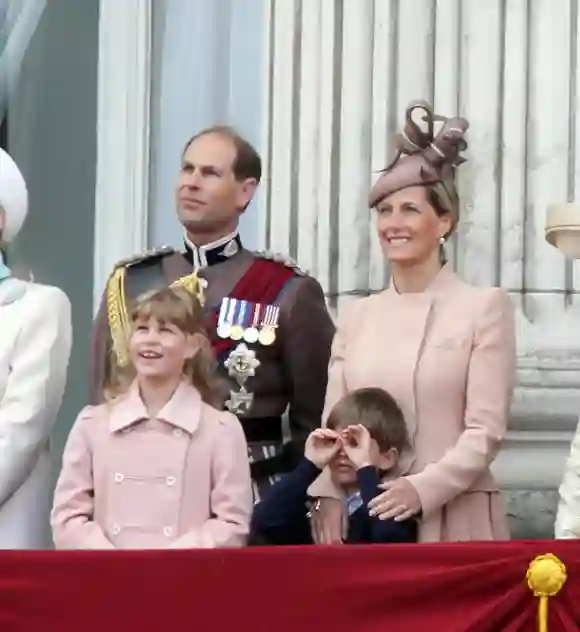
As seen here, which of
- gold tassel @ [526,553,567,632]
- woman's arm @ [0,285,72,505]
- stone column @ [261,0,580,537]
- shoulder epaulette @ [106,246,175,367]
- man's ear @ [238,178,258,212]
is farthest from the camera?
stone column @ [261,0,580,537]

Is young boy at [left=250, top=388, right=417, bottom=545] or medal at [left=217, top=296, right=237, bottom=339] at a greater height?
medal at [left=217, top=296, right=237, bottom=339]

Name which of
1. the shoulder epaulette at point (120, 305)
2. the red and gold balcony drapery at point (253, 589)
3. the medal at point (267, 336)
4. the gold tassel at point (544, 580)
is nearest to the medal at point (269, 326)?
A: the medal at point (267, 336)

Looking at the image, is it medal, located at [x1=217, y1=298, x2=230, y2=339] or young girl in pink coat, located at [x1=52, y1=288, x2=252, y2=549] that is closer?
young girl in pink coat, located at [x1=52, y1=288, x2=252, y2=549]

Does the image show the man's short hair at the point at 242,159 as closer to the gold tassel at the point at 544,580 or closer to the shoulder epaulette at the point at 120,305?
the shoulder epaulette at the point at 120,305

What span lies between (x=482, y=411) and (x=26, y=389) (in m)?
0.73

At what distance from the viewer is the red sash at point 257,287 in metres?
3.17

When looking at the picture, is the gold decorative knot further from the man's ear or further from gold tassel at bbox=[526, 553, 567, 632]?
the man's ear

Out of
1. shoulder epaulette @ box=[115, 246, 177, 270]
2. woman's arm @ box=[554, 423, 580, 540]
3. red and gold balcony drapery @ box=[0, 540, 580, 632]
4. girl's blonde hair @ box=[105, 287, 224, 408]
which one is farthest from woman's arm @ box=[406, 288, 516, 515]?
shoulder epaulette @ box=[115, 246, 177, 270]

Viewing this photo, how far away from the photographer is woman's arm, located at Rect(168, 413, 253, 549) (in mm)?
2840

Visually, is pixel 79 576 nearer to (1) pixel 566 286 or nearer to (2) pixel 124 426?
(2) pixel 124 426

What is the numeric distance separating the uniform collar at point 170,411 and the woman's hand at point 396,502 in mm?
299

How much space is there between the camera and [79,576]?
2.68 metres

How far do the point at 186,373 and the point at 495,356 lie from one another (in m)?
0.48

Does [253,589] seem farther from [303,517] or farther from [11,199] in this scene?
[11,199]
